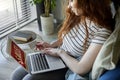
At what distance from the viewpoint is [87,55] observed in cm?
116

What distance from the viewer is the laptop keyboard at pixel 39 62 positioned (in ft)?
4.28

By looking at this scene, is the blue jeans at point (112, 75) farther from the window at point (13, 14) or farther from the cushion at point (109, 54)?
the window at point (13, 14)

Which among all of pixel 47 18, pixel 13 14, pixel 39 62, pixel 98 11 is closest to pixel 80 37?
pixel 98 11

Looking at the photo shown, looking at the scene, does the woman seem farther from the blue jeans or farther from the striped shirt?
the blue jeans

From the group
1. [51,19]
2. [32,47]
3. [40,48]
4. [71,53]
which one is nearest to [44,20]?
[51,19]

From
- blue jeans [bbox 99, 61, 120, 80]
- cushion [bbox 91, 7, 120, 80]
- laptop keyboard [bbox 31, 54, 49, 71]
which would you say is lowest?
laptop keyboard [bbox 31, 54, 49, 71]

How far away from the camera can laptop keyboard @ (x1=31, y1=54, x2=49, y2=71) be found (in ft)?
4.28

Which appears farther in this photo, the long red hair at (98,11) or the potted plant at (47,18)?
the potted plant at (47,18)

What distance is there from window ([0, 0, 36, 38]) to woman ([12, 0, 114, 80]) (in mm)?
1581

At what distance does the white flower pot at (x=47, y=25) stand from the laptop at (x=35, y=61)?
147cm

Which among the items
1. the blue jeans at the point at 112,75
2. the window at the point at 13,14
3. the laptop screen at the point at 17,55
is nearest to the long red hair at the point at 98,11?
the blue jeans at the point at 112,75

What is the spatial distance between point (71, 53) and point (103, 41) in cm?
29

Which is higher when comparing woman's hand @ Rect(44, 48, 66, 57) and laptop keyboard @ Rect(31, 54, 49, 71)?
woman's hand @ Rect(44, 48, 66, 57)

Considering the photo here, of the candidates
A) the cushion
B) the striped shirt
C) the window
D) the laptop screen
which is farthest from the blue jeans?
the window
